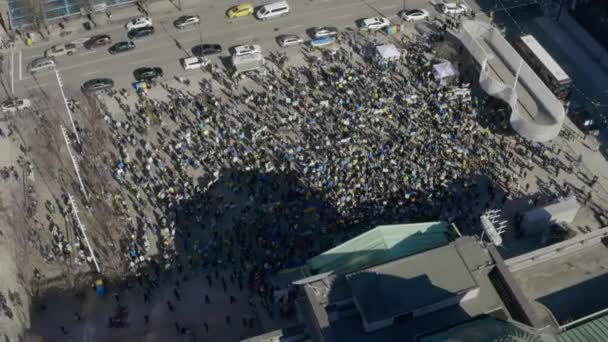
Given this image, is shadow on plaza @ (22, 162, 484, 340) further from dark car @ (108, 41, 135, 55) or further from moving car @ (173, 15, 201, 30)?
moving car @ (173, 15, 201, 30)

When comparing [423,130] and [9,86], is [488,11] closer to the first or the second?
[423,130]

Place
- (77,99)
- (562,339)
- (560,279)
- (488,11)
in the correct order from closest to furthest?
(562,339)
(560,279)
(77,99)
(488,11)

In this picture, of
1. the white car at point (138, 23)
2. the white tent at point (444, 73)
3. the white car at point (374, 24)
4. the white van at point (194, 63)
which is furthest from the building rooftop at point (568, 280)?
the white car at point (138, 23)

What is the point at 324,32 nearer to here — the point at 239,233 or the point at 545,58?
the point at 545,58

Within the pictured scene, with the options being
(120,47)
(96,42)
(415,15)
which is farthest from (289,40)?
(96,42)

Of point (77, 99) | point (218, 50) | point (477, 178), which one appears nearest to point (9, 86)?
point (77, 99)

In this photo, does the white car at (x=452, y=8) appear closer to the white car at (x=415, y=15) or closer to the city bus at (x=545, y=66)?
the white car at (x=415, y=15)
